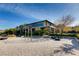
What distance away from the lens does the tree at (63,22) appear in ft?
10.4

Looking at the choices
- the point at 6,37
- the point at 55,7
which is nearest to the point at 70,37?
the point at 55,7

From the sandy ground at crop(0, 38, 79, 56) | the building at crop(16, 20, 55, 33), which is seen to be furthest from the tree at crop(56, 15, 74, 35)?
the sandy ground at crop(0, 38, 79, 56)

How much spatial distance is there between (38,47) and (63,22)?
0.51 m

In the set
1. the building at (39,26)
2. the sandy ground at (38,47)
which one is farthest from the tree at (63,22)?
the sandy ground at (38,47)

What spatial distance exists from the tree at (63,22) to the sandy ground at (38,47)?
0.63 ft

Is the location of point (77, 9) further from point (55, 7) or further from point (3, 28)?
point (3, 28)

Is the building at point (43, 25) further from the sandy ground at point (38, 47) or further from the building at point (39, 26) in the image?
the sandy ground at point (38, 47)

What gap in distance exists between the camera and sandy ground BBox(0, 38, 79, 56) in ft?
10.4

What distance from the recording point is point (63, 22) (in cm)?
322

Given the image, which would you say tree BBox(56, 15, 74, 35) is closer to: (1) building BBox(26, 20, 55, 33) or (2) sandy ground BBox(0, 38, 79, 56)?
(1) building BBox(26, 20, 55, 33)

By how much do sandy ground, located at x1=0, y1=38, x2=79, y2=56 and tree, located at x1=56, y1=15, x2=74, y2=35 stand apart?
7.5 inches

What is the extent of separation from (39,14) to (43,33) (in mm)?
288

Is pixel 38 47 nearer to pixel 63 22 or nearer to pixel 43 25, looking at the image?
pixel 43 25

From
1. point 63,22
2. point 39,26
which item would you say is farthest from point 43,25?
point 63,22
